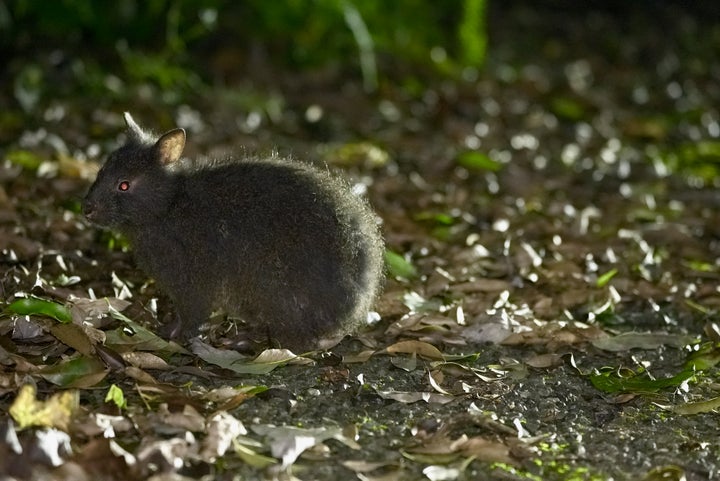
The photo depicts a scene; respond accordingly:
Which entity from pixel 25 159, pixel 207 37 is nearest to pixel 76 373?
pixel 25 159

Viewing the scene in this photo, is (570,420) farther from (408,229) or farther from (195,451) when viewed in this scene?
(408,229)

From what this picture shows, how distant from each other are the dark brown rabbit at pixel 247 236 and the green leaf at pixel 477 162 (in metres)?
3.57

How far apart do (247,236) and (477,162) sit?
13.3ft

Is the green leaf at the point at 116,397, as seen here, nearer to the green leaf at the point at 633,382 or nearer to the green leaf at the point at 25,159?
the green leaf at the point at 633,382

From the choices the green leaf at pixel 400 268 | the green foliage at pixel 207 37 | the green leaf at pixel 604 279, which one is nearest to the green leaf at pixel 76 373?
the green leaf at pixel 400 268

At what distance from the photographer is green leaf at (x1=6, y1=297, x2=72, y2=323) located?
4770mm

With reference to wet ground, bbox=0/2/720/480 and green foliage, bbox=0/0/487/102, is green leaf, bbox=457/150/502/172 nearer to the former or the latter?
wet ground, bbox=0/2/720/480

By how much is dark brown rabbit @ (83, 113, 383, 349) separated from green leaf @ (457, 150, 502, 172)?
11.7 feet

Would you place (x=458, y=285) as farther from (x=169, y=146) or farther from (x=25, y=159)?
(x=25, y=159)

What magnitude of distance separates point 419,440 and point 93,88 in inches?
249

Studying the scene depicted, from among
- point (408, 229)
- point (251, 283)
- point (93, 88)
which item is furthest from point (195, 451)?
point (93, 88)

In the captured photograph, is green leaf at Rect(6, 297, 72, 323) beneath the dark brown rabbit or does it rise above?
beneath

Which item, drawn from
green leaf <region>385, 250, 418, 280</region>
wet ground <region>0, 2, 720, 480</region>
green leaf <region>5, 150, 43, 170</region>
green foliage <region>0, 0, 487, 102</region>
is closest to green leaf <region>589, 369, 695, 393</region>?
wet ground <region>0, 2, 720, 480</region>

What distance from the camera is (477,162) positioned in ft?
28.7
